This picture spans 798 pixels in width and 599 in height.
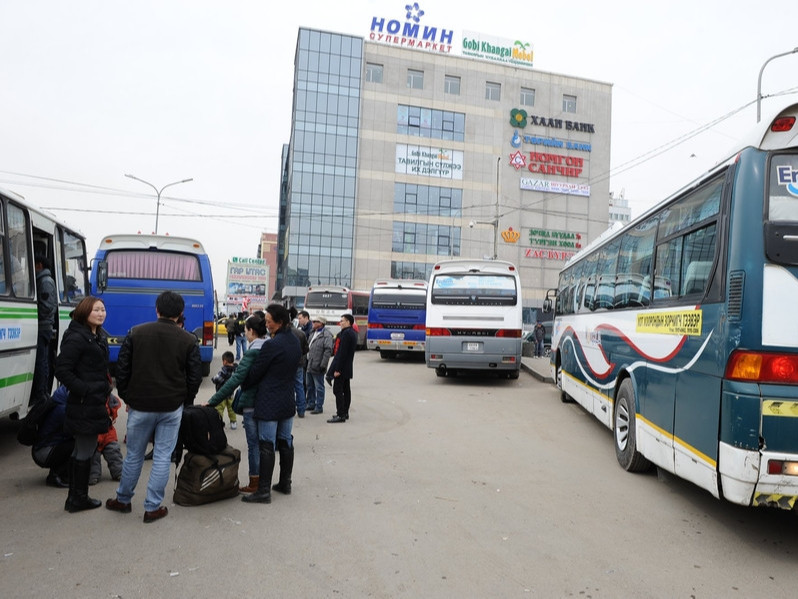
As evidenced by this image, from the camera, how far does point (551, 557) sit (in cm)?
407

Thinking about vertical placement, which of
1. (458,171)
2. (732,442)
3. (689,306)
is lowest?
(732,442)

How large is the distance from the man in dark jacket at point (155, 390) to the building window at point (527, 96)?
54922mm

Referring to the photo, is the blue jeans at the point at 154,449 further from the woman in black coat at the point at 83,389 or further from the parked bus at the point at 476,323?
the parked bus at the point at 476,323

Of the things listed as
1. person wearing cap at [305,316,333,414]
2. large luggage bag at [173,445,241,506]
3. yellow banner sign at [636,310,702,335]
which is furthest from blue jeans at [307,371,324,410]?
yellow banner sign at [636,310,702,335]

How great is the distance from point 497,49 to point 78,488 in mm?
57824

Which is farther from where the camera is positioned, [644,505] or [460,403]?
[460,403]

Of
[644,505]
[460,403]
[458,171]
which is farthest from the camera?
[458,171]

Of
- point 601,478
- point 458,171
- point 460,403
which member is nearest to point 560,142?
point 458,171

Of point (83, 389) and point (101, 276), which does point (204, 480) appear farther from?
point (101, 276)

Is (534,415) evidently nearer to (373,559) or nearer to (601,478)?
(601,478)

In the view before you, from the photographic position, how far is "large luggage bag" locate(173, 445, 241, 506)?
4984 mm

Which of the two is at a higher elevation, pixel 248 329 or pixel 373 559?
pixel 248 329

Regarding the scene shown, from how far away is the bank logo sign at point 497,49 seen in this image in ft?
178

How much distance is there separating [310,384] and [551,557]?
6.45 m
